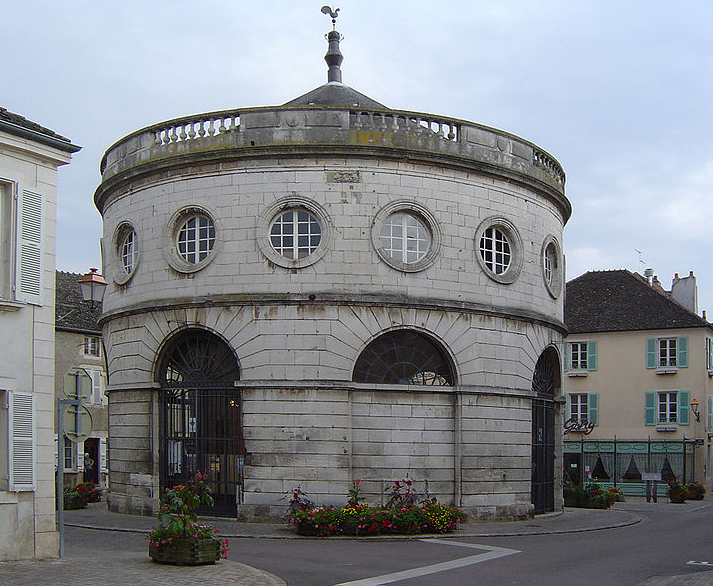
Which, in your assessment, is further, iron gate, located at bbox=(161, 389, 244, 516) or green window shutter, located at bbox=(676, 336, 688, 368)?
green window shutter, located at bbox=(676, 336, 688, 368)

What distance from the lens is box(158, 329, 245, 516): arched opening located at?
22.7m

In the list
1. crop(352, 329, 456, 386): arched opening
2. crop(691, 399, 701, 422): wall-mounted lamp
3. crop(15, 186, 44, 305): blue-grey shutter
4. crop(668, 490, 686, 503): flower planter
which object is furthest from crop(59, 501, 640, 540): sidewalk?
crop(691, 399, 701, 422): wall-mounted lamp

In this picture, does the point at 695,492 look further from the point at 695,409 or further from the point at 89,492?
the point at 89,492

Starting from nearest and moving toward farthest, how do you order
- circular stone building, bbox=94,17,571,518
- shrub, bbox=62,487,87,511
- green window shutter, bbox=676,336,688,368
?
1. circular stone building, bbox=94,17,571,518
2. shrub, bbox=62,487,87,511
3. green window shutter, bbox=676,336,688,368

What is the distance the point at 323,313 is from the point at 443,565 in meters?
7.62

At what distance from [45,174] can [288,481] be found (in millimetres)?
9134

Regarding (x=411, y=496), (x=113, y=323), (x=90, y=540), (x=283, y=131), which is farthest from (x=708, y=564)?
(x=113, y=323)

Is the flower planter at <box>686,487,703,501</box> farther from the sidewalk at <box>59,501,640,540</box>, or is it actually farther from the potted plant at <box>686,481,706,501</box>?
the sidewalk at <box>59,501,640,540</box>

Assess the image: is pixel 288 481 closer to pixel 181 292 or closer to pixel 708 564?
pixel 181 292

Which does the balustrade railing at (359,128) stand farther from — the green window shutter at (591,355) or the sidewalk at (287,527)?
the green window shutter at (591,355)

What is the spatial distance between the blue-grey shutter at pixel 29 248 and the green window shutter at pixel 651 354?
1406 inches

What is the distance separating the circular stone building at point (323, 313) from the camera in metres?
22.1

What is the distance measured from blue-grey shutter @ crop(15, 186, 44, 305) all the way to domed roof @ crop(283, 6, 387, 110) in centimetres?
1245

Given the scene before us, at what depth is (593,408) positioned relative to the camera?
1841 inches
